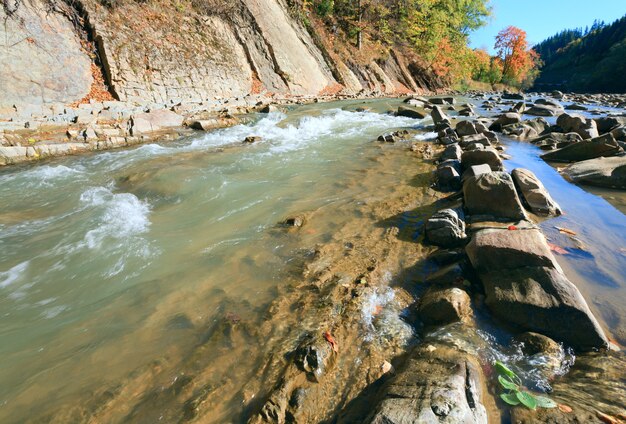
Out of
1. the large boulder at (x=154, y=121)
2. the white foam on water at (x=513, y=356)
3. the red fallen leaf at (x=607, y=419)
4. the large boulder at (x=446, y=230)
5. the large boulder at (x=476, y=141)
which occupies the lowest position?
the white foam on water at (x=513, y=356)

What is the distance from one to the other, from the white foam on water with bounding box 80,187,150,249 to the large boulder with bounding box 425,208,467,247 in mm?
3847

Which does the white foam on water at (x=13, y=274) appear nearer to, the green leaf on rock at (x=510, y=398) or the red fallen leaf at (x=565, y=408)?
the green leaf on rock at (x=510, y=398)

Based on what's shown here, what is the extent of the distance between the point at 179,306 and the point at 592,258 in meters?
4.35

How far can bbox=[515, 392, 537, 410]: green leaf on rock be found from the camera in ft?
5.76

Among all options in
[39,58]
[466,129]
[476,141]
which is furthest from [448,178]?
[39,58]

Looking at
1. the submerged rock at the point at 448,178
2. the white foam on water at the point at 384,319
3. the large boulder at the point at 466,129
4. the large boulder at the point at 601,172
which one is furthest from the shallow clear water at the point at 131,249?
the large boulder at the point at 601,172

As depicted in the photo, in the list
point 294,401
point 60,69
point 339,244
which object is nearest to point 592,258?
point 339,244

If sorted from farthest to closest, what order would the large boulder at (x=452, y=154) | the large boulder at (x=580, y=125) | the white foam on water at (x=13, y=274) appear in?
the large boulder at (x=580, y=125) < the large boulder at (x=452, y=154) < the white foam on water at (x=13, y=274)

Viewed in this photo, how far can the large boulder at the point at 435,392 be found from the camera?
5.18ft

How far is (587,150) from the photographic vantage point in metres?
7.11

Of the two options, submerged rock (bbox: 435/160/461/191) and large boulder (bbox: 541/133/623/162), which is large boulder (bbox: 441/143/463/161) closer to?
submerged rock (bbox: 435/160/461/191)

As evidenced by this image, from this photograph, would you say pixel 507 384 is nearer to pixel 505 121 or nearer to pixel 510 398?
pixel 510 398

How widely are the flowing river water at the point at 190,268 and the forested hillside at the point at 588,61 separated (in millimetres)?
60350

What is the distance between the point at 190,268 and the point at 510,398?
3.09 m
